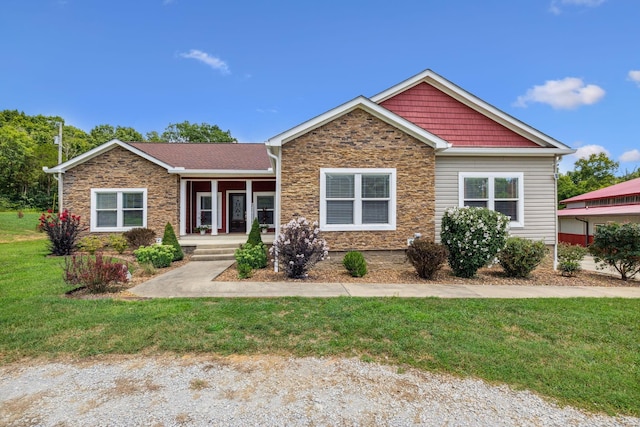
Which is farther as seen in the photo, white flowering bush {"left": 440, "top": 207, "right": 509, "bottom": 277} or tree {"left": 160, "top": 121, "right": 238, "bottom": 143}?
tree {"left": 160, "top": 121, "right": 238, "bottom": 143}

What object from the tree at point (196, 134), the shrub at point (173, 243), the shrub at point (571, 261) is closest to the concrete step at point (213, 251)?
the shrub at point (173, 243)

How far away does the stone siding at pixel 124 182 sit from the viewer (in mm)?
12484

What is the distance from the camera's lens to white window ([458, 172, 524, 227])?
33.3 ft

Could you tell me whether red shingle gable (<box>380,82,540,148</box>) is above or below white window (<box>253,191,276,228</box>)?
above

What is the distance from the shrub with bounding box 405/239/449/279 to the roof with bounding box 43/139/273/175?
792cm

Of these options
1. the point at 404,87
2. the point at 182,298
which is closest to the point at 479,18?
the point at 404,87

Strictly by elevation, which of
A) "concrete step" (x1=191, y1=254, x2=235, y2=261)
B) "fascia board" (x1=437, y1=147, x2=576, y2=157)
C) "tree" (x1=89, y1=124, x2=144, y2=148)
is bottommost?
"concrete step" (x1=191, y1=254, x2=235, y2=261)

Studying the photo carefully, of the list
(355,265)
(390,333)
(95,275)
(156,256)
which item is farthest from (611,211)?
(95,275)

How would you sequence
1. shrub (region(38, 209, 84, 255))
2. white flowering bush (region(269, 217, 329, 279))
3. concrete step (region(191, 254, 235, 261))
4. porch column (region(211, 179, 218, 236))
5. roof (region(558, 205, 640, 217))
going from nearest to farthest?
white flowering bush (region(269, 217, 329, 279)) → concrete step (region(191, 254, 235, 261)) → shrub (region(38, 209, 84, 255)) → porch column (region(211, 179, 218, 236)) → roof (region(558, 205, 640, 217))

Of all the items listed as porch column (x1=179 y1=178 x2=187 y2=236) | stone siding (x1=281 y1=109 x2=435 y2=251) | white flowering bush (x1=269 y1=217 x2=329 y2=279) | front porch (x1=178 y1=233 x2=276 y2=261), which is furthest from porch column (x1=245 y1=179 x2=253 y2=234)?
white flowering bush (x1=269 y1=217 x2=329 y2=279)

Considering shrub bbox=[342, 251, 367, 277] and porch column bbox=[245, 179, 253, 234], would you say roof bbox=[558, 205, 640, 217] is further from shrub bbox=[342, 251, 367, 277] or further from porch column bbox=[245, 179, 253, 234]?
porch column bbox=[245, 179, 253, 234]

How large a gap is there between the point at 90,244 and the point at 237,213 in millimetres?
6256

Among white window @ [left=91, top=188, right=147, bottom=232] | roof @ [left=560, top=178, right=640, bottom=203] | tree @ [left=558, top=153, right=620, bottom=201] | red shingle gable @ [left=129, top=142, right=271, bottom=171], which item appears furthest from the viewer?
tree @ [left=558, top=153, right=620, bottom=201]

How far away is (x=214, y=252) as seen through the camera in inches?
438
